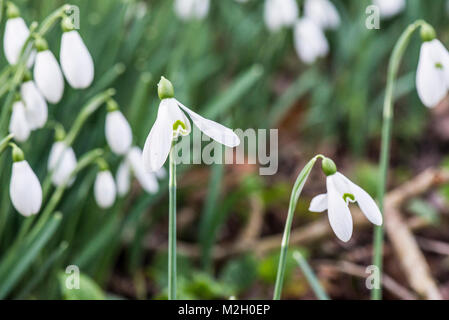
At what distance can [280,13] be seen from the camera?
101 inches

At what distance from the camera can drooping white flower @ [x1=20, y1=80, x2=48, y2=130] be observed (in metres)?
1.36

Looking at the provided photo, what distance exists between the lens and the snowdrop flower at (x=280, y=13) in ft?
8.32

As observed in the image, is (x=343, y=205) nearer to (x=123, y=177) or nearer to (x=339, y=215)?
(x=339, y=215)

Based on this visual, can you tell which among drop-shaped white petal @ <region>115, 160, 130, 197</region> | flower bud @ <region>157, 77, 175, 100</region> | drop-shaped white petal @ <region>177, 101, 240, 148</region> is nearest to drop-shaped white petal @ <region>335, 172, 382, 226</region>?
drop-shaped white petal @ <region>177, 101, 240, 148</region>

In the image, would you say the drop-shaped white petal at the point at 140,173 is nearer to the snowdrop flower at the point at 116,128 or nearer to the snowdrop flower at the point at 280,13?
the snowdrop flower at the point at 116,128

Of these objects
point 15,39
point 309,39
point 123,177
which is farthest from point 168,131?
point 309,39

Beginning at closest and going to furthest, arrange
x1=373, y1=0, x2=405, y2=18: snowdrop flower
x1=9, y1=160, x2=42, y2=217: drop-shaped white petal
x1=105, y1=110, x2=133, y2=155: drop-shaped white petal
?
x1=9, y1=160, x2=42, y2=217: drop-shaped white petal → x1=105, y1=110, x2=133, y2=155: drop-shaped white petal → x1=373, y1=0, x2=405, y2=18: snowdrop flower

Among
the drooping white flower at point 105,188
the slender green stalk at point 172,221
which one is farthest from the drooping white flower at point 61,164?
the slender green stalk at point 172,221

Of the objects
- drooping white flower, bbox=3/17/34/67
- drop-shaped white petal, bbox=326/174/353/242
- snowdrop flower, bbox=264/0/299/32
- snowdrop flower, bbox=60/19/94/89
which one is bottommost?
drop-shaped white petal, bbox=326/174/353/242

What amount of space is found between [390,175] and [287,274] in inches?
41.5

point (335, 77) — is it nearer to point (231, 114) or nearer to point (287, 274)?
point (231, 114)

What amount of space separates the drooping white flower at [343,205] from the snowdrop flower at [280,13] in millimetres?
1624

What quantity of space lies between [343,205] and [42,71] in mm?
666

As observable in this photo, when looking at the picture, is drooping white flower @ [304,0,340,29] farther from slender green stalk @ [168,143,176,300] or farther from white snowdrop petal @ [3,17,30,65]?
slender green stalk @ [168,143,176,300]
